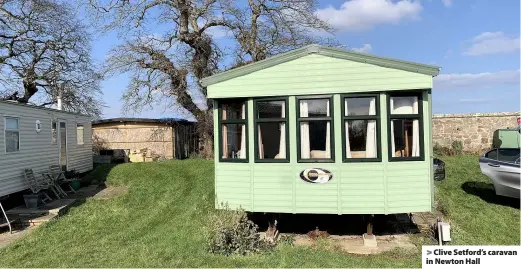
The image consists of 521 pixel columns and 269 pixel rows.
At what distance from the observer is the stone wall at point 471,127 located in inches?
656

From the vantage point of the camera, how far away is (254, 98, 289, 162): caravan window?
7324mm

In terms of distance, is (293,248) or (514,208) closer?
(293,248)

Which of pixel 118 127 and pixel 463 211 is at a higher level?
pixel 118 127

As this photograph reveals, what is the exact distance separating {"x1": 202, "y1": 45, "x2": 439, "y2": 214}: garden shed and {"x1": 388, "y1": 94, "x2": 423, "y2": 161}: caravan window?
18mm

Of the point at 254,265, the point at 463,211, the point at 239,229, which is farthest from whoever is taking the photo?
the point at 463,211

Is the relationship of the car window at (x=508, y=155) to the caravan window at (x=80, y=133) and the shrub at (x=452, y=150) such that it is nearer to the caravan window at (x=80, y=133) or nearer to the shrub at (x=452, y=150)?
the shrub at (x=452, y=150)

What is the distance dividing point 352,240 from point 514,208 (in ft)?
14.8

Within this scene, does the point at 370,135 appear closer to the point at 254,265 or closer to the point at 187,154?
the point at 254,265

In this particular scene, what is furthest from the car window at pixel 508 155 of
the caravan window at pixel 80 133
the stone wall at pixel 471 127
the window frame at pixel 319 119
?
the caravan window at pixel 80 133

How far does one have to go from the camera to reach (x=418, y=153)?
23.1 ft

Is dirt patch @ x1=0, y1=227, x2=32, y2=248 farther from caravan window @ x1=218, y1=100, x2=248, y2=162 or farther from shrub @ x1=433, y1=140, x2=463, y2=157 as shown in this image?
shrub @ x1=433, y1=140, x2=463, y2=157

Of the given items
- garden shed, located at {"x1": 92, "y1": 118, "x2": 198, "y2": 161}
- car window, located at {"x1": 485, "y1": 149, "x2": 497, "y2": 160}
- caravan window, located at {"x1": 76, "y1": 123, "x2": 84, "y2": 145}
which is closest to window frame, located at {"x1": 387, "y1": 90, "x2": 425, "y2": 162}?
car window, located at {"x1": 485, "y1": 149, "x2": 497, "y2": 160}

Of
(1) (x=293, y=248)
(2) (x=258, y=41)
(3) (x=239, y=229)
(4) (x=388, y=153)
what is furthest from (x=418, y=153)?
(2) (x=258, y=41)

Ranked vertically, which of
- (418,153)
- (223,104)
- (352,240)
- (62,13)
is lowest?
(352,240)
